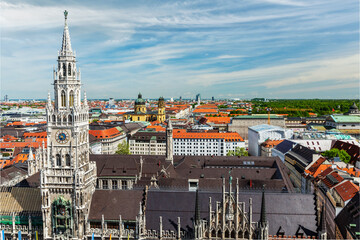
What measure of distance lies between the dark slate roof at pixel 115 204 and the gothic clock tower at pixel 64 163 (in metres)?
2.04

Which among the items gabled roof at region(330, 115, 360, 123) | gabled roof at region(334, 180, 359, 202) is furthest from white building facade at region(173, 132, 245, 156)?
gabled roof at region(334, 180, 359, 202)

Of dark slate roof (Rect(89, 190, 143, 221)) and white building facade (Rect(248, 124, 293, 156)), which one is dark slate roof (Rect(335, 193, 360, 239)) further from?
white building facade (Rect(248, 124, 293, 156))

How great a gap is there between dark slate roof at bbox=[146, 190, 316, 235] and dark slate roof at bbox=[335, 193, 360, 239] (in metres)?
11.6

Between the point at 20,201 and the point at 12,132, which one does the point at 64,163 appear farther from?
the point at 12,132

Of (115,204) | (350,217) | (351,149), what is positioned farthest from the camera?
(351,149)

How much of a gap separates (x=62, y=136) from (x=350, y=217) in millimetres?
53037

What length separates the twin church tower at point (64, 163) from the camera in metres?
46.6

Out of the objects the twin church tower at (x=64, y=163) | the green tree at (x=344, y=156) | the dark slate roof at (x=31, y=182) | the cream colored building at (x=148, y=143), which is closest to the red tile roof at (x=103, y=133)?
the cream colored building at (x=148, y=143)

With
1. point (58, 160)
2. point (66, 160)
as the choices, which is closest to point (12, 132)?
point (58, 160)

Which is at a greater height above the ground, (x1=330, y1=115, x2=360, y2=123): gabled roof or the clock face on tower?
the clock face on tower

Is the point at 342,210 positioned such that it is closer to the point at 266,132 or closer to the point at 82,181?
the point at 82,181

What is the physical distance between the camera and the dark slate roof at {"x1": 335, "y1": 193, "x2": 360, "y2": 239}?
168ft

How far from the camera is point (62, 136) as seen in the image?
46906mm

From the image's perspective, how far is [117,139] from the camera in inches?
6289
